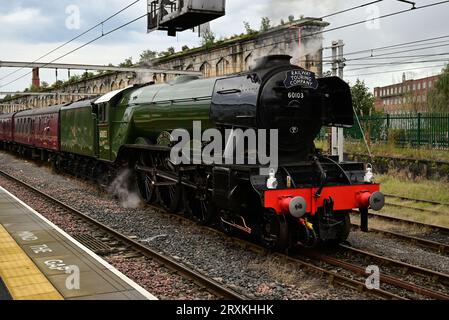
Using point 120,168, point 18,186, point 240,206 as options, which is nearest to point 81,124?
point 18,186

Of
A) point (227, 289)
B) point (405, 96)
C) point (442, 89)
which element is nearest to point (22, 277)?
point (227, 289)

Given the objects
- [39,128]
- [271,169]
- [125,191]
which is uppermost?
[39,128]

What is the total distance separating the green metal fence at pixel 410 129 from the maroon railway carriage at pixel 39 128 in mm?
13682

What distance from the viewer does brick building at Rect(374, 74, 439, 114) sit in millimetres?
28922

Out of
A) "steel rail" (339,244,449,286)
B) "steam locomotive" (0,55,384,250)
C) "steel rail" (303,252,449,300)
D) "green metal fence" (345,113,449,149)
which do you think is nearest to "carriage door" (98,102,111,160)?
"steam locomotive" (0,55,384,250)

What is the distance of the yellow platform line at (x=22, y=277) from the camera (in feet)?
18.3

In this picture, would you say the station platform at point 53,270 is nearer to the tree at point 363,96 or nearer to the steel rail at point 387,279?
the steel rail at point 387,279

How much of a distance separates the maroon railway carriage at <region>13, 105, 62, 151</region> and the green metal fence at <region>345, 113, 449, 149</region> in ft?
44.9

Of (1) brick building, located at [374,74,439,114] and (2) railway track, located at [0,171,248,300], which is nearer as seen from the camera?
(2) railway track, located at [0,171,248,300]

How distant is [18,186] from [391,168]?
13.4m

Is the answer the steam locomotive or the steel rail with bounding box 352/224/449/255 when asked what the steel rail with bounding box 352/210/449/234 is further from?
the steam locomotive

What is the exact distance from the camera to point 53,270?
6.61 meters

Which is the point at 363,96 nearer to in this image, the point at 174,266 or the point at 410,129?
the point at 410,129

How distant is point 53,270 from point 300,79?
4691mm
